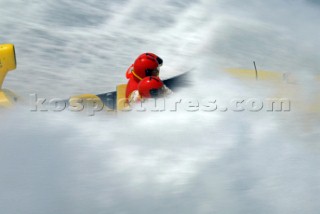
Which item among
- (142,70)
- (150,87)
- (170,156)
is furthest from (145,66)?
(170,156)

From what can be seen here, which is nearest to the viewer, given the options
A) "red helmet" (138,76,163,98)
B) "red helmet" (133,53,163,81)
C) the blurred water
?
the blurred water

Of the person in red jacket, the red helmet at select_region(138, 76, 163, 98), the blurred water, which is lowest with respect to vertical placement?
the blurred water

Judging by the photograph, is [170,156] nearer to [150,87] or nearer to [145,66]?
[150,87]

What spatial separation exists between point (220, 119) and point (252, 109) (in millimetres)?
403

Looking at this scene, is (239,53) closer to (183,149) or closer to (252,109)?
(252,109)

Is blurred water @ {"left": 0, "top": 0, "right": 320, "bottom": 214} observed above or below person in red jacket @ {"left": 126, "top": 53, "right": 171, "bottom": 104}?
below

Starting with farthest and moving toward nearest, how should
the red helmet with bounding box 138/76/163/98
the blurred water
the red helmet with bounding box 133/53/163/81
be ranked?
1. the red helmet with bounding box 133/53/163/81
2. the red helmet with bounding box 138/76/163/98
3. the blurred water

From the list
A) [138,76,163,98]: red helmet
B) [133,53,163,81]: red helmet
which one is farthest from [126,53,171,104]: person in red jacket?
[138,76,163,98]: red helmet

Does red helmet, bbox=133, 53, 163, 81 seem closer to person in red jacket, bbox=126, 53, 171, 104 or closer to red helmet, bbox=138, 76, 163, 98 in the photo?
person in red jacket, bbox=126, 53, 171, 104

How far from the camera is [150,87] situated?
423cm

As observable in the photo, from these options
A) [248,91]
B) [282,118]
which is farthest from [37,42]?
[282,118]

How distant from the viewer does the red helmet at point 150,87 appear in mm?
4238

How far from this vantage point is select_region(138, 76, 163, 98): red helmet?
4238mm

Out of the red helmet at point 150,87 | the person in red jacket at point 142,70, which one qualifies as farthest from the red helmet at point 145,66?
the red helmet at point 150,87
